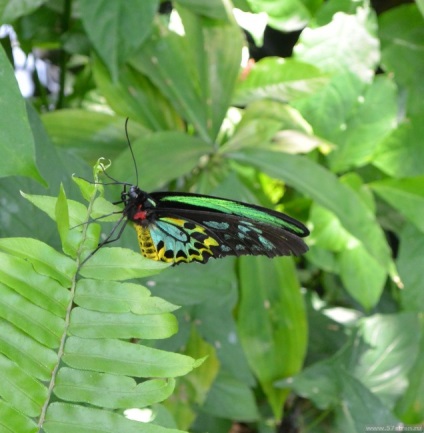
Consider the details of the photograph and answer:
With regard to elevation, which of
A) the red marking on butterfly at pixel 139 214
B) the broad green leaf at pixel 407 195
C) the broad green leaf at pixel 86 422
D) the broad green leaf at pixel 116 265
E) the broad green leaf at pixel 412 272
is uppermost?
the broad green leaf at pixel 116 265

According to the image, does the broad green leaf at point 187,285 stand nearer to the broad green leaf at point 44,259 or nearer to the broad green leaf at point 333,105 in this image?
the broad green leaf at point 44,259

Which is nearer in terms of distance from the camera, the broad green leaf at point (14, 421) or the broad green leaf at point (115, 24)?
the broad green leaf at point (14, 421)

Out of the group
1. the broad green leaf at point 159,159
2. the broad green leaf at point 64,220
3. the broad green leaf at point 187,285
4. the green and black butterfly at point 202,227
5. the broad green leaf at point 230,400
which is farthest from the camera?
the broad green leaf at point 230,400

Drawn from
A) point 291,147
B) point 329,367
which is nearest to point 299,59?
point 291,147

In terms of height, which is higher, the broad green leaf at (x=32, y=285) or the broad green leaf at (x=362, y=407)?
the broad green leaf at (x=32, y=285)

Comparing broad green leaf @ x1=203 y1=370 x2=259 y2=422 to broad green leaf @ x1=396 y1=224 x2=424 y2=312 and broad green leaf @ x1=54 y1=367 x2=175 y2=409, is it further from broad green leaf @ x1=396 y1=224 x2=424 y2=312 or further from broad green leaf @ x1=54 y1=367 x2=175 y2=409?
broad green leaf @ x1=54 y1=367 x2=175 y2=409

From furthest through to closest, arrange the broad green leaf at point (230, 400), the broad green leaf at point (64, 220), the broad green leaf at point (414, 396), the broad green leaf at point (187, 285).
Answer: the broad green leaf at point (414, 396)
the broad green leaf at point (230, 400)
the broad green leaf at point (187, 285)
the broad green leaf at point (64, 220)

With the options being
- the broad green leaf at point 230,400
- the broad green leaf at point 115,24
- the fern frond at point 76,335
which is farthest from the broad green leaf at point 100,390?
the broad green leaf at point 230,400

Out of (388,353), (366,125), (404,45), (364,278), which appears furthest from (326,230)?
(404,45)
